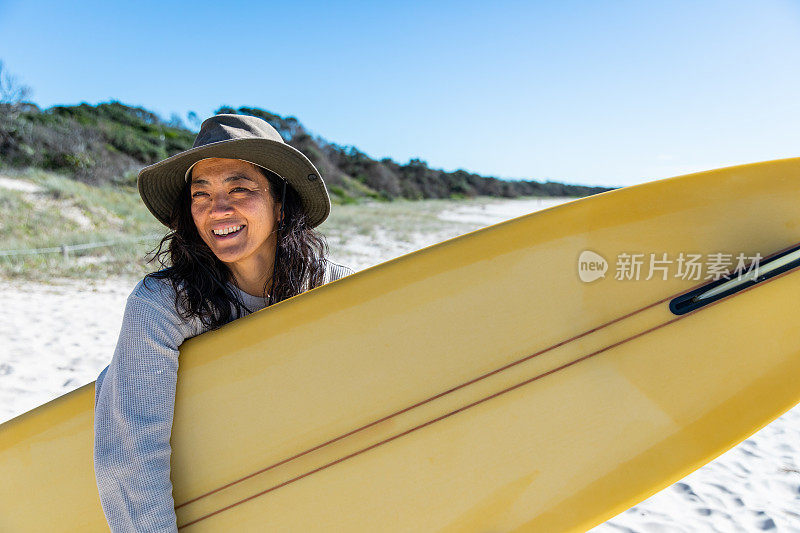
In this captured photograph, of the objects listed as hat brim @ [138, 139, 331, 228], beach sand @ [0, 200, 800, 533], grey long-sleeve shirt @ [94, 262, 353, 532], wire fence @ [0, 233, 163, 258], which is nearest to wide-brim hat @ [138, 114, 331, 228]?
hat brim @ [138, 139, 331, 228]

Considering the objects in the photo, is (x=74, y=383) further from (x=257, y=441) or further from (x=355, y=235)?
(x=355, y=235)

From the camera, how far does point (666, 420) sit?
159 cm

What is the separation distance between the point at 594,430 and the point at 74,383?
3476 mm

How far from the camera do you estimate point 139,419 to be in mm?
1221

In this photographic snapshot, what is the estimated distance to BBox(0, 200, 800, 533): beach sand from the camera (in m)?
2.06

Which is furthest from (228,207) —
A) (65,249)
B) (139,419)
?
(65,249)

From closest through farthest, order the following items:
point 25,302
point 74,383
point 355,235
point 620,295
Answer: point 620,295
point 74,383
point 25,302
point 355,235

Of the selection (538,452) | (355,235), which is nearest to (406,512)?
(538,452)

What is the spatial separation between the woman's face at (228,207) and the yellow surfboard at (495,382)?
0.80ft
